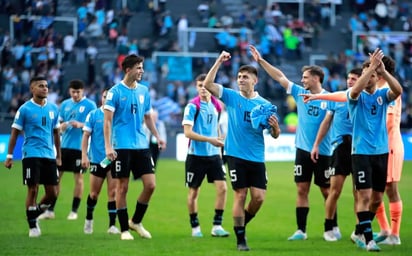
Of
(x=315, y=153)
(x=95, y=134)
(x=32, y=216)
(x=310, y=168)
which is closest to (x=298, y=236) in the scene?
(x=310, y=168)

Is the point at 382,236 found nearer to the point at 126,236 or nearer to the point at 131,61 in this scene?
the point at 126,236

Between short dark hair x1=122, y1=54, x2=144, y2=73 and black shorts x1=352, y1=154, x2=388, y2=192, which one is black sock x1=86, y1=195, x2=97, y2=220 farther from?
black shorts x1=352, y1=154, x2=388, y2=192

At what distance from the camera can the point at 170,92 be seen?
3834 centimetres

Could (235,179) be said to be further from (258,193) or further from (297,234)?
(297,234)

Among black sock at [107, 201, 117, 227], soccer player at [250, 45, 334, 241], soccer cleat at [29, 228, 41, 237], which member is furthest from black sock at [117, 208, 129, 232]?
soccer player at [250, 45, 334, 241]

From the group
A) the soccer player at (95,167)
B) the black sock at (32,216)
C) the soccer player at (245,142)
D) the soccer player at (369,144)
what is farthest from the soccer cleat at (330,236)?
the black sock at (32,216)

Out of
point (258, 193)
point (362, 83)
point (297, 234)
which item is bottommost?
point (297, 234)

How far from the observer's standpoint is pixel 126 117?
13492 mm

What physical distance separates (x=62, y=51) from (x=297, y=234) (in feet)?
86.7

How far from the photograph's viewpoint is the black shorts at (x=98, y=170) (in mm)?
15148

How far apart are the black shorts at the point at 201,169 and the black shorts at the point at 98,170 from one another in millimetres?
1369

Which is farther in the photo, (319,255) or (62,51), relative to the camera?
(62,51)

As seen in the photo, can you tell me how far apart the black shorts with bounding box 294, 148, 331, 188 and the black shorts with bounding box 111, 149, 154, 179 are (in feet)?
7.53

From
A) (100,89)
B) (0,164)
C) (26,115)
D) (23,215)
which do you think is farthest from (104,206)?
(100,89)
